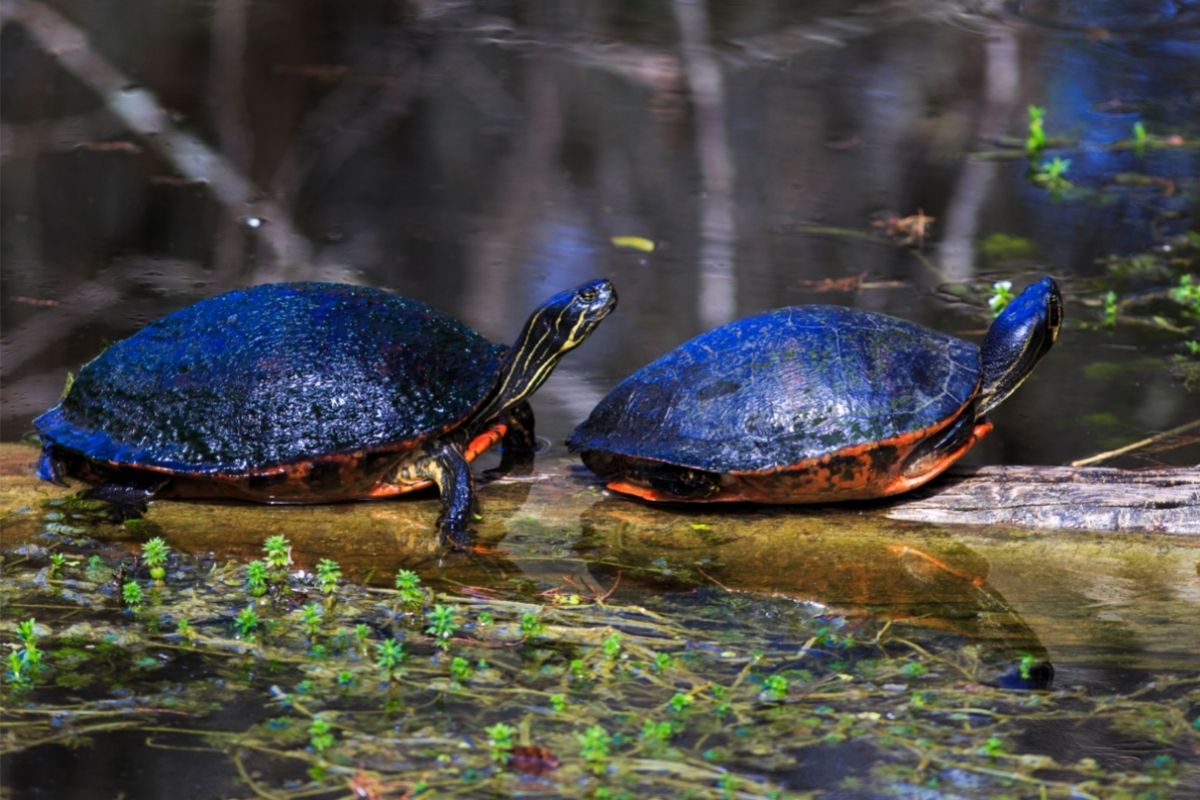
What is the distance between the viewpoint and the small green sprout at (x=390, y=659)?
3.74 metres

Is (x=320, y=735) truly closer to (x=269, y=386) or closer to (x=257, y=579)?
(x=257, y=579)

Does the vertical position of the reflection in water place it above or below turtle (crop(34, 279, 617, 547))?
below

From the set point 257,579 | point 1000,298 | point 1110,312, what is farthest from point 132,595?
point 1110,312

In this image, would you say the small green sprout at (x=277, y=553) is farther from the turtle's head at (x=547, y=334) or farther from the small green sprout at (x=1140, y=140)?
the small green sprout at (x=1140, y=140)

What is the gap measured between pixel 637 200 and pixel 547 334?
406cm

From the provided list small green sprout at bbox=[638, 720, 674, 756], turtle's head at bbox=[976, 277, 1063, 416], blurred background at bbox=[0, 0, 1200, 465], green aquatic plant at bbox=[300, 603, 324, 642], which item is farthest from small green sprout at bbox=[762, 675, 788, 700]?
blurred background at bbox=[0, 0, 1200, 465]

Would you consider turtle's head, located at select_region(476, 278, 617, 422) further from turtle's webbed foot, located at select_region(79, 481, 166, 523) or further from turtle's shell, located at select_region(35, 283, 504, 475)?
turtle's webbed foot, located at select_region(79, 481, 166, 523)

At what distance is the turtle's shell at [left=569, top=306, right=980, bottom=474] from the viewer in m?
4.66

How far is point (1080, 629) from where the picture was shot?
4168mm

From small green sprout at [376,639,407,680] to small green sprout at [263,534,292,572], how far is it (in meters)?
0.64

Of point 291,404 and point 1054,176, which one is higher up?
point 1054,176

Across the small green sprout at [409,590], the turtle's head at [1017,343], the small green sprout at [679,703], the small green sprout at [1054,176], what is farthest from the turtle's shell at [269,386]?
the small green sprout at [1054,176]

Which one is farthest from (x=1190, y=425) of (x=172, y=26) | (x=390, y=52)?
(x=172, y=26)

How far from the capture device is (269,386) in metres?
4.74
